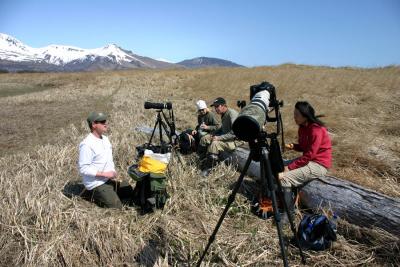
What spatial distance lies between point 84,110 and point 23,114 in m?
2.72

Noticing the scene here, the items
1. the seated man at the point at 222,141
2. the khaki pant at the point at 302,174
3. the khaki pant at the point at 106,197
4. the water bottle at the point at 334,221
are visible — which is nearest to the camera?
the water bottle at the point at 334,221

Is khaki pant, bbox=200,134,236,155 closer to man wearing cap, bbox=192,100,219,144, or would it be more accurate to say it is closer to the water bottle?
man wearing cap, bbox=192,100,219,144

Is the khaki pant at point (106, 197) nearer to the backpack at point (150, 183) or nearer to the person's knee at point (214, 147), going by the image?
the backpack at point (150, 183)

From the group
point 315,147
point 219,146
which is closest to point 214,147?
point 219,146

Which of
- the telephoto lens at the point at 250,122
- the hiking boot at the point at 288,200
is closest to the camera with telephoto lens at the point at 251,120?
the telephoto lens at the point at 250,122

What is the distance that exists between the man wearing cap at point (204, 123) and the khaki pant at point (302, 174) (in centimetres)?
327

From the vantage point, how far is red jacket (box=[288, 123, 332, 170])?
16.3ft

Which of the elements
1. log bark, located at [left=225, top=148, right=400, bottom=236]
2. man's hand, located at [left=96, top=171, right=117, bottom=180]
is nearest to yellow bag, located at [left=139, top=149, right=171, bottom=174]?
man's hand, located at [left=96, top=171, right=117, bottom=180]

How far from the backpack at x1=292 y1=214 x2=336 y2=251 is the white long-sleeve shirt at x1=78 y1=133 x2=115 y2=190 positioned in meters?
2.96

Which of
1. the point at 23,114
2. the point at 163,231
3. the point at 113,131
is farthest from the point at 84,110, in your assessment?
the point at 163,231

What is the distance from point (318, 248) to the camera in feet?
13.7

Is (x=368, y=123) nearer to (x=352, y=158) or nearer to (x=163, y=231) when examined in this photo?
(x=352, y=158)

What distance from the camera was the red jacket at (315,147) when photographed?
16.3ft

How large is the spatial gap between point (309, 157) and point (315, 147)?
0.17 meters
